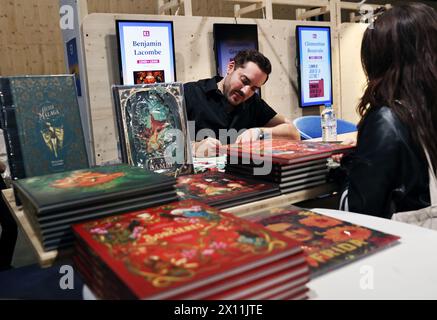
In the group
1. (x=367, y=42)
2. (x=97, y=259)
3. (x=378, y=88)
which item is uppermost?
(x=367, y=42)

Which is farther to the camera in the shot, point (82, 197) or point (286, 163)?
point (286, 163)

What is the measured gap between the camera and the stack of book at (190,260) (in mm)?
532

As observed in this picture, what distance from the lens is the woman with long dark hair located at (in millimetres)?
1098

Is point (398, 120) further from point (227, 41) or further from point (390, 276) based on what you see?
point (227, 41)

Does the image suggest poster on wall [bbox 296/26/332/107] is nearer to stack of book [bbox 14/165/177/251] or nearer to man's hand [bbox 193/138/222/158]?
man's hand [bbox 193/138/222/158]

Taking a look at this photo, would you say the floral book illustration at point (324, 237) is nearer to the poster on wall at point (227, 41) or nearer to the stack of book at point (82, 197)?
the stack of book at point (82, 197)

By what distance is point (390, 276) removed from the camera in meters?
0.70

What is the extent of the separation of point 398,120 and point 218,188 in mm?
552

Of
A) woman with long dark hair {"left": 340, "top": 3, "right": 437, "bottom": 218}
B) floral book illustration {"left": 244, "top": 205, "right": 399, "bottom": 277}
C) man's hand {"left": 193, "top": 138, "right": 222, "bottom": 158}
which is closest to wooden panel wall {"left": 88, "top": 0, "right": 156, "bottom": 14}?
A: man's hand {"left": 193, "top": 138, "right": 222, "bottom": 158}

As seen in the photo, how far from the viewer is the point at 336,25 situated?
15.7 feet

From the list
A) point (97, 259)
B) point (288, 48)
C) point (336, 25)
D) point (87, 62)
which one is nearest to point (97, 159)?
point (87, 62)

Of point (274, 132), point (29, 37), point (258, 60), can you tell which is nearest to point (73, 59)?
point (258, 60)
